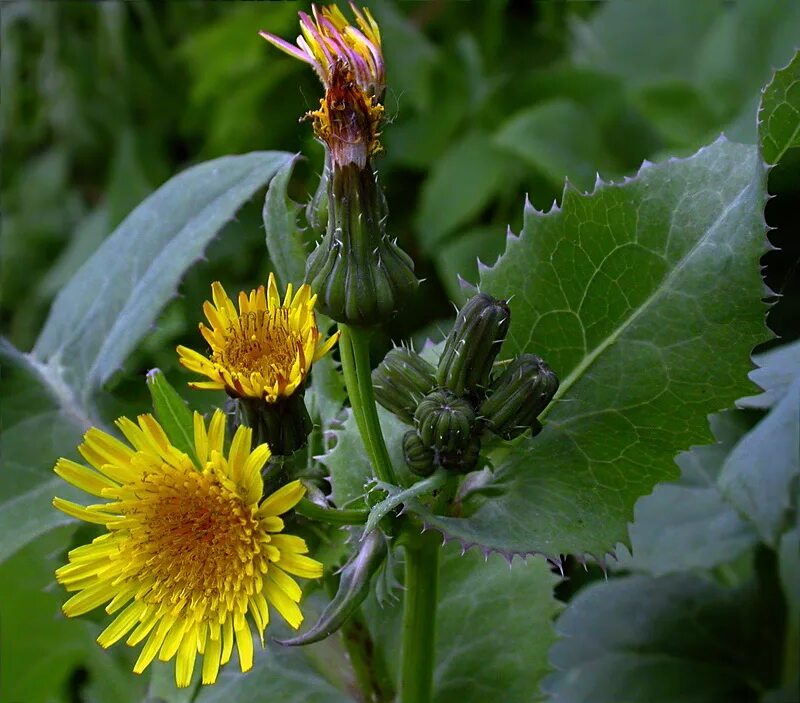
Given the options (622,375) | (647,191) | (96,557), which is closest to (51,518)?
(96,557)

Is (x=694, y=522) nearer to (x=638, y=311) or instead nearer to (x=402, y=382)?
(x=638, y=311)

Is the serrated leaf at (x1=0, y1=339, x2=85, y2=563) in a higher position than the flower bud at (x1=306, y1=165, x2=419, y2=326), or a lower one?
higher

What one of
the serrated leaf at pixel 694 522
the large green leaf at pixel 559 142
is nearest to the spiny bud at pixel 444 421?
the serrated leaf at pixel 694 522

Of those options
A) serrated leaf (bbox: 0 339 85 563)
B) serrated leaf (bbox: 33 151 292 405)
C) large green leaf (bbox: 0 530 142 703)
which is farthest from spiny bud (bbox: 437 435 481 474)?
large green leaf (bbox: 0 530 142 703)

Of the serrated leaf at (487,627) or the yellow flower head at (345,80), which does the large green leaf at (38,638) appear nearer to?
the serrated leaf at (487,627)

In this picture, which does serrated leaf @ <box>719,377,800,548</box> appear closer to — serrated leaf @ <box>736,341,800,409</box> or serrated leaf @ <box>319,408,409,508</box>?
serrated leaf @ <box>736,341,800,409</box>

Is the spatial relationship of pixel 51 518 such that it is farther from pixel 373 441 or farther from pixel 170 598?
pixel 373 441
